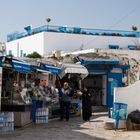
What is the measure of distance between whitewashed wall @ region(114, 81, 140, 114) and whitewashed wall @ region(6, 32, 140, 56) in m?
25.1

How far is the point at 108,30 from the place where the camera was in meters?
43.6

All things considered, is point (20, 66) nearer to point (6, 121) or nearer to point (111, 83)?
point (6, 121)

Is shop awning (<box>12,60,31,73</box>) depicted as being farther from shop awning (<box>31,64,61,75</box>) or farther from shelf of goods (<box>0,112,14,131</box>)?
shop awning (<box>31,64,61,75</box>)

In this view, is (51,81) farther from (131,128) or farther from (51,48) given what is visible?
(51,48)

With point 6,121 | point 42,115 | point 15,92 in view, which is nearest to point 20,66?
point 15,92

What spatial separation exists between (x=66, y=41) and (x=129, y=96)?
26.1 m

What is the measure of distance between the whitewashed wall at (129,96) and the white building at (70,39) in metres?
24.6

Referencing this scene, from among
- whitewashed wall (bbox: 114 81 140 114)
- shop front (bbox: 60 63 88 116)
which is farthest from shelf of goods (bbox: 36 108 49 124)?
shop front (bbox: 60 63 88 116)

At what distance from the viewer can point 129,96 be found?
16.4m

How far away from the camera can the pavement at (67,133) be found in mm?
13312

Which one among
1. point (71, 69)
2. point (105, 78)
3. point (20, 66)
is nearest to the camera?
point (20, 66)

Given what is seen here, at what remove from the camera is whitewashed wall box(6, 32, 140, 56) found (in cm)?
4175

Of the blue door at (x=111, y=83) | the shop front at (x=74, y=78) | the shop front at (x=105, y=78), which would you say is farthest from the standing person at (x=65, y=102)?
the blue door at (x=111, y=83)

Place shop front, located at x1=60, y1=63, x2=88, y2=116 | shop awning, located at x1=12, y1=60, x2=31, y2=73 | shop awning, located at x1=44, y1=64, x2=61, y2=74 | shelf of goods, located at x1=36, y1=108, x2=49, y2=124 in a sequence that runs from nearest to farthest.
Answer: shop awning, located at x1=12, y1=60, x2=31, y2=73
shelf of goods, located at x1=36, y1=108, x2=49, y2=124
shop awning, located at x1=44, y1=64, x2=61, y2=74
shop front, located at x1=60, y1=63, x2=88, y2=116
